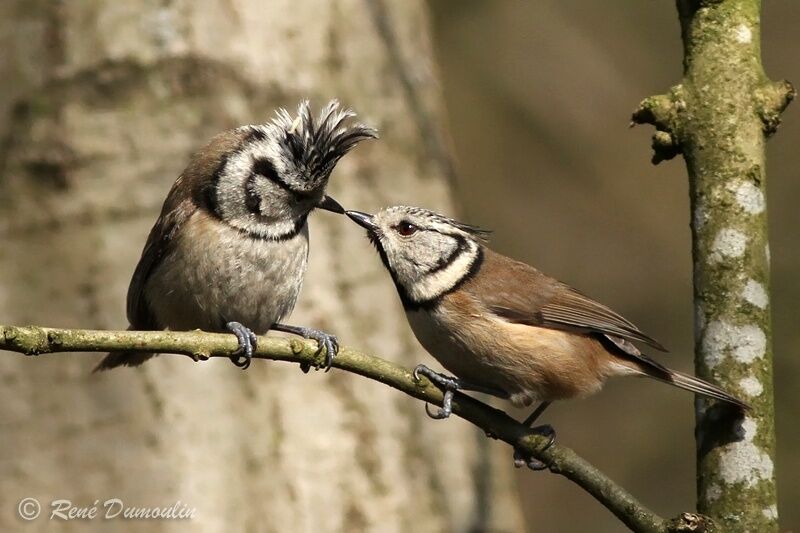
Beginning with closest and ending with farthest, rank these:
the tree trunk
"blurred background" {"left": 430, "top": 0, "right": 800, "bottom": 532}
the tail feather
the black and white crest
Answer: the tail feather
the black and white crest
the tree trunk
"blurred background" {"left": 430, "top": 0, "right": 800, "bottom": 532}

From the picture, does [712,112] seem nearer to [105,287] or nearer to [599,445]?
[105,287]

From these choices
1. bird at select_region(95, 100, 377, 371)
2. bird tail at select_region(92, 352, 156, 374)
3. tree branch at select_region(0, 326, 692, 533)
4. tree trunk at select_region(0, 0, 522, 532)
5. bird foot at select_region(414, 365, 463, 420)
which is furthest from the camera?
tree trunk at select_region(0, 0, 522, 532)

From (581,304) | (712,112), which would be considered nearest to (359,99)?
(581,304)

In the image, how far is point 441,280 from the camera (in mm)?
4281

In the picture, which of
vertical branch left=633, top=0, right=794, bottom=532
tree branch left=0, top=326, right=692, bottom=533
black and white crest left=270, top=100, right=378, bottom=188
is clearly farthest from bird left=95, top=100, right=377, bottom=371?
vertical branch left=633, top=0, right=794, bottom=532

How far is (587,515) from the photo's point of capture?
333 inches

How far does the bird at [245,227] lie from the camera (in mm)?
4156

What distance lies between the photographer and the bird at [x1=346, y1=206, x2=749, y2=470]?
13.5ft

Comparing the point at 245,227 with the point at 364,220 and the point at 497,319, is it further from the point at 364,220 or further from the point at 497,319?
the point at 497,319

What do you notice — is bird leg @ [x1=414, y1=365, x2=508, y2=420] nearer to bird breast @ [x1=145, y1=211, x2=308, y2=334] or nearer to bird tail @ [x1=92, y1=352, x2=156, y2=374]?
bird breast @ [x1=145, y1=211, x2=308, y2=334]

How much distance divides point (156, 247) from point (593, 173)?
4989 mm

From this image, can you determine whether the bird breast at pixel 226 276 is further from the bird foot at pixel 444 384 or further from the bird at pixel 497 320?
the bird foot at pixel 444 384

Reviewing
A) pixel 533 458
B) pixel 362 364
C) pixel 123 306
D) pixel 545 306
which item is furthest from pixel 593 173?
pixel 362 364

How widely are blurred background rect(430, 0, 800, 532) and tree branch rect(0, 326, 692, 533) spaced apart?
16.1 ft
